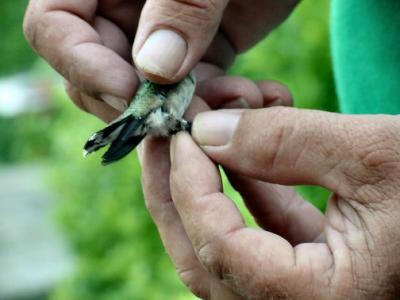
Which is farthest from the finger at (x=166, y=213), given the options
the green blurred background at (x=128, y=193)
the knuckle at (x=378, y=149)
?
the green blurred background at (x=128, y=193)

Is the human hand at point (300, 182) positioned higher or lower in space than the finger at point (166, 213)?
higher

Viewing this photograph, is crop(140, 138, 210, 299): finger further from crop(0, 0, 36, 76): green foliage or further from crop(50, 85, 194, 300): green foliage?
crop(0, 0, 36, 76): green foliage

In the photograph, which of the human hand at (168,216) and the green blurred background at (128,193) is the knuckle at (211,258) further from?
the green blurred background at (128,193)

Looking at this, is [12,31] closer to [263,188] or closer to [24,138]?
[24,138]

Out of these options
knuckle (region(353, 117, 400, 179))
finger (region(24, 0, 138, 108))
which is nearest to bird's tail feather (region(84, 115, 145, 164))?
finger (region(24, 0, 138, 108))

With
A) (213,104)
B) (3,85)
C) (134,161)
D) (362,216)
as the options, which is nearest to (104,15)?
(213,104)

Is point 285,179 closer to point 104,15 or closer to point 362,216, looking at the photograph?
point 362,216
